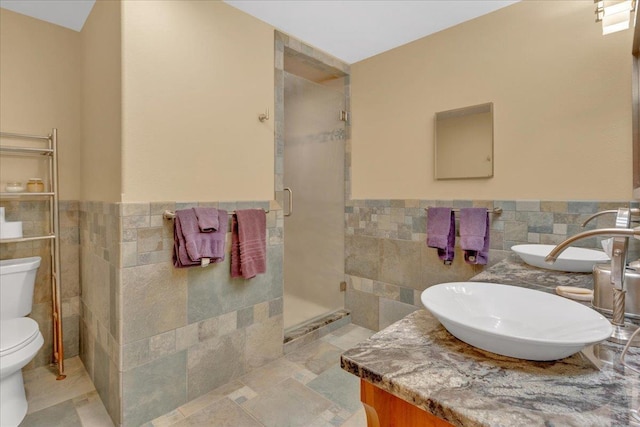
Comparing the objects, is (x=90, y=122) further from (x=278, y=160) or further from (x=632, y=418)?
(x=632, y=418)

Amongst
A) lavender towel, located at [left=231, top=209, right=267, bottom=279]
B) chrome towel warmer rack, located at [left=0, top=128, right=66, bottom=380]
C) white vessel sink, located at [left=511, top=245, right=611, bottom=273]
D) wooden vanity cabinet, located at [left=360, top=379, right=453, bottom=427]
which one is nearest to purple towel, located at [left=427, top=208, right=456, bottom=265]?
white vessel sink, located at [left=511, top=245, right=611, bottom=273]

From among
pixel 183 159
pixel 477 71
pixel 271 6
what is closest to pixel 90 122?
pixel 183 159

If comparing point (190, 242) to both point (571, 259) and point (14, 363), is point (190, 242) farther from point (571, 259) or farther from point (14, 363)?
point (571, 259)

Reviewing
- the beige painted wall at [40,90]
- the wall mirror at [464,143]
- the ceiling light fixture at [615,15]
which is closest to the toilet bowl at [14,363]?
the beige painted wall at [40,90]

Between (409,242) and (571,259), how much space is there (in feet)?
3.77

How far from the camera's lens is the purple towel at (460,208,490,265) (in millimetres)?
2010

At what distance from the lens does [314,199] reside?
3.13 meters

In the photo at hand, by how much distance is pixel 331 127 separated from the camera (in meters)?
2.95

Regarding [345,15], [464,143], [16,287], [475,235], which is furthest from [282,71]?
[16,287]

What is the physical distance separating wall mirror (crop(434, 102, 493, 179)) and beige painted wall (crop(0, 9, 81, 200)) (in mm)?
2690

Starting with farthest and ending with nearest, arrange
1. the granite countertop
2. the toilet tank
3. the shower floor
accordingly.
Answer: the shower floor < the toilet tank < the granite countertop

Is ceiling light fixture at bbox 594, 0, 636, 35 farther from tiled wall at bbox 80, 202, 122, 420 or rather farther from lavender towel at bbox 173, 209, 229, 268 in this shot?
tiled wall at bbox 80, 202, 122, 420

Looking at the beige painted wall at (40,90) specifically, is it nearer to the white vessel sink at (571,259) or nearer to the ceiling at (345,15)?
the ceiling at (345,15)

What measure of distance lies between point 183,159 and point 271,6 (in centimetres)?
115
